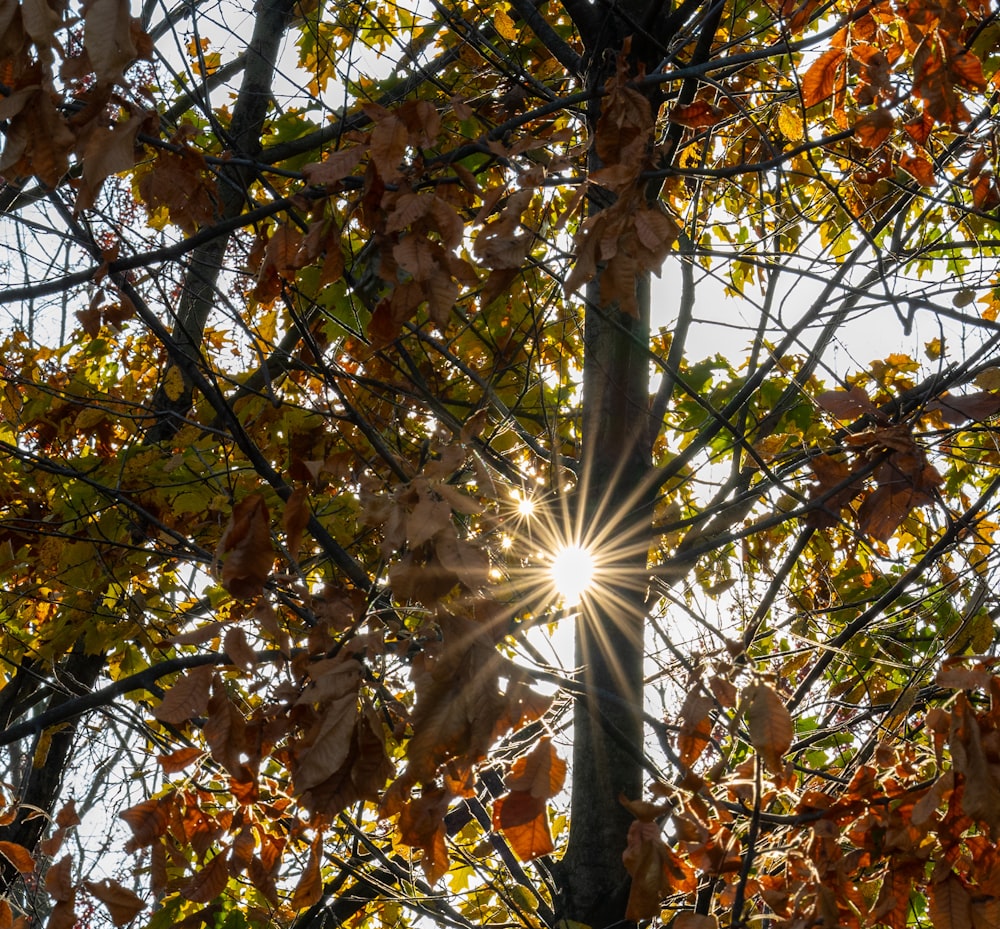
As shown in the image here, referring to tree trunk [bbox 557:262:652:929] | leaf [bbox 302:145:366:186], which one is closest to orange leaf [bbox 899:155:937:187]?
tree trunk [bbox 557:262:652:929]

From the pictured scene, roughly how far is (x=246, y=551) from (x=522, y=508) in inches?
25.1

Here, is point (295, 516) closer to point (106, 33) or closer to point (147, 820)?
point (147, 820)

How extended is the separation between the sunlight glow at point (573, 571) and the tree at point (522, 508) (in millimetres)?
63

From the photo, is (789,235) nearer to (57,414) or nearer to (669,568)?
(669,568)

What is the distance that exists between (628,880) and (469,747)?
112 cm

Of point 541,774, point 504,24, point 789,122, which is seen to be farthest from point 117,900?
point 504,24

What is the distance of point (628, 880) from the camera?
229 cm

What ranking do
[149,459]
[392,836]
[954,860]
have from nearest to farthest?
[954,860] → [392,836] → [149,459]

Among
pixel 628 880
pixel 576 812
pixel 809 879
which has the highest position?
pixel 576 812

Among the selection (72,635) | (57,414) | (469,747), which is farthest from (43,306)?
(469,747)

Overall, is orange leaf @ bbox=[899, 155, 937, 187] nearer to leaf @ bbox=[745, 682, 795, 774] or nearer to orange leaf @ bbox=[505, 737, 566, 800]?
leaf @ bbox=[745, 682, 795, 774]

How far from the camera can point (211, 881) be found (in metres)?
1.85

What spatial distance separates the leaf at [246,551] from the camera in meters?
1.60

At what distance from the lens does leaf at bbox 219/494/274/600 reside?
1.60 meters
